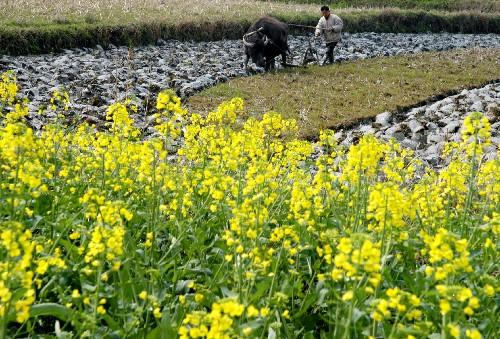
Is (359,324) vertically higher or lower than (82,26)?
lower

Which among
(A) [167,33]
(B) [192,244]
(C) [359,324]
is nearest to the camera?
(C) [359,324]

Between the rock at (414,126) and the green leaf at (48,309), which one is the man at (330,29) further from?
the green leaf at (48,309)

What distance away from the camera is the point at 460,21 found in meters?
43.2

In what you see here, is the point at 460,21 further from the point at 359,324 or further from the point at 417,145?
the point at 359,324

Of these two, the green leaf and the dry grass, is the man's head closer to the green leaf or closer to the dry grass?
the dry grass

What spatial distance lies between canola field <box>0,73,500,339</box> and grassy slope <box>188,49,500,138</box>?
7.34 meters

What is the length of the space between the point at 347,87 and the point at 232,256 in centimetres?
1447

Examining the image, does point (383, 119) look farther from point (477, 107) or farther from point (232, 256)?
point (232, 256)

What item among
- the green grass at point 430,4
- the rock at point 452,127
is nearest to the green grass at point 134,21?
the green grass at point 430,4

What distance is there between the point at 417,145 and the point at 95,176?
6964mm

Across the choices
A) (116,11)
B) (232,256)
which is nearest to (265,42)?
(116,11)

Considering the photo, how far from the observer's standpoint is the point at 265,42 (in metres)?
20.9

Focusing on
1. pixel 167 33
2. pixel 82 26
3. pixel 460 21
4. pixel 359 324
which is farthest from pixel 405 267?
pixel 460 21

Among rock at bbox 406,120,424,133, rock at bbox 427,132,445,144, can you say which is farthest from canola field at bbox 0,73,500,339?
rock at bbox 406,120,424,133
